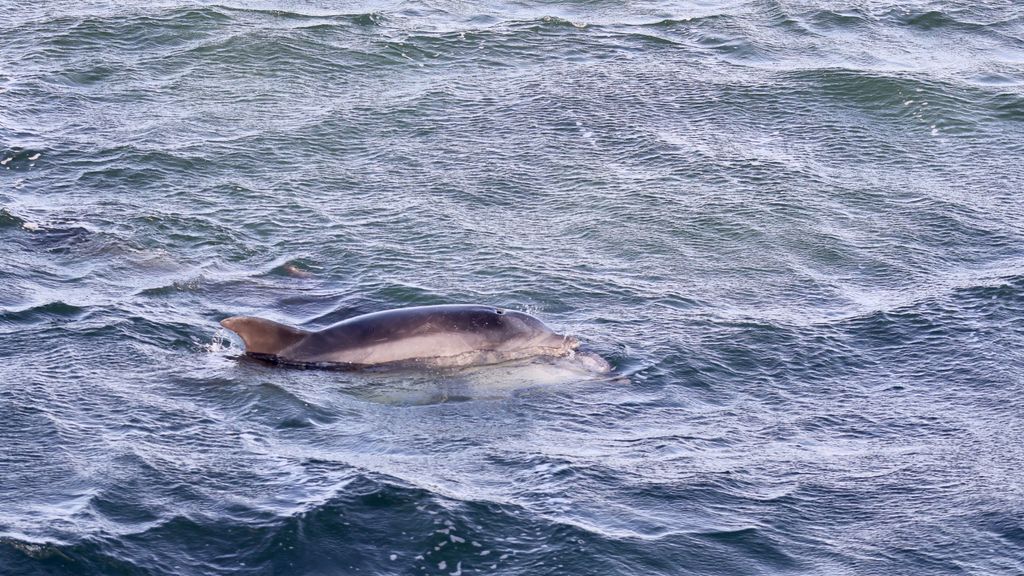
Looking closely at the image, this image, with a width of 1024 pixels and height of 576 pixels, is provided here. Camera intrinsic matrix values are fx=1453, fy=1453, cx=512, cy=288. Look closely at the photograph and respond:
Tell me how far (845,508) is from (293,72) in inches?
517

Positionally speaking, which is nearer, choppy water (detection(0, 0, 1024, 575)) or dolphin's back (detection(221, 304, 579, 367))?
choppy water (detection(0, 0, 1024, 575))

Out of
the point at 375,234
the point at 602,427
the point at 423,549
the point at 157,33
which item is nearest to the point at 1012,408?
the point at 602,427

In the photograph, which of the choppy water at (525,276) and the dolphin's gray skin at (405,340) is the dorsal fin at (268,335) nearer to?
the dolphin's gray skin at (405,340)

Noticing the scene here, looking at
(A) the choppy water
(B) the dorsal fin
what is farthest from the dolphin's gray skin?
(A) the choppy water

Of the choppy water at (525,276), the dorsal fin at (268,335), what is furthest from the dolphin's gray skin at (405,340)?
the choppy water at (525,276)

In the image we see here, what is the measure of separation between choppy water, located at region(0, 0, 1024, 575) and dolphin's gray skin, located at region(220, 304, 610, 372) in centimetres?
24

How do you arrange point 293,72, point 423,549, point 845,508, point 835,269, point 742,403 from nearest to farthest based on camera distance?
point 423,549 < point 845,508 < point 742,403 < point 835,269 < point 293,72

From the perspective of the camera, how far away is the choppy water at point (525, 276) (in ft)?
30.2

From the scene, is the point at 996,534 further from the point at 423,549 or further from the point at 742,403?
the point at 423,549

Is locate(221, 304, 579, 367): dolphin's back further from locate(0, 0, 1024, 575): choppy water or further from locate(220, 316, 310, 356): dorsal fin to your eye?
locate(0, 0, 1024, 575): choppy water

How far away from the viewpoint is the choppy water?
9.21 m

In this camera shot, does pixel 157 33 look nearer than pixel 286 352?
No

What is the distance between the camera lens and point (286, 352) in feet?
37.7

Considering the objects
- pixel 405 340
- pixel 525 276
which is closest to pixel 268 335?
pixel 405 340
